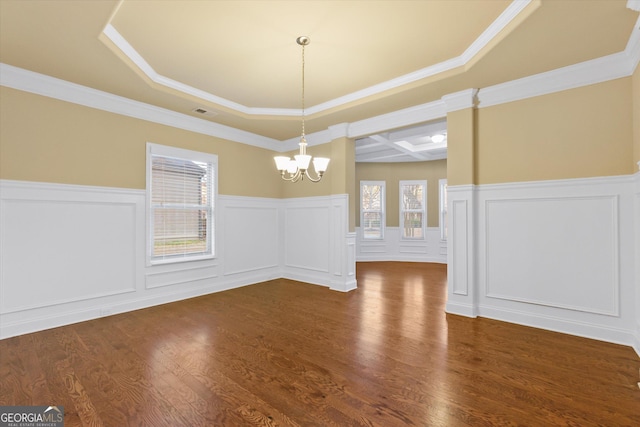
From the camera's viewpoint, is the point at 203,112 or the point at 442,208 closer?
the point at 203,112

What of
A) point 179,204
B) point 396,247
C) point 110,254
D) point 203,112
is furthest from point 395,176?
point 110,254

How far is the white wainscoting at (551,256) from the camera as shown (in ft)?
9.32

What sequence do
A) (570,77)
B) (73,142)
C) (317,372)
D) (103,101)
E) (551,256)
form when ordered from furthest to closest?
(103,101) → (73,142) → (551,256) → (570,77) → (317,372)

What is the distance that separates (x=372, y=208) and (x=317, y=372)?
21.4 ft

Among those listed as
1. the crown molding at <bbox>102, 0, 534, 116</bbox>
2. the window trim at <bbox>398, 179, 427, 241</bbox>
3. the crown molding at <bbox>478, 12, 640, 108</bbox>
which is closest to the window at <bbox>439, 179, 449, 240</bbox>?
the window trim at <bbox>398, 179, 427, 241</bbox>

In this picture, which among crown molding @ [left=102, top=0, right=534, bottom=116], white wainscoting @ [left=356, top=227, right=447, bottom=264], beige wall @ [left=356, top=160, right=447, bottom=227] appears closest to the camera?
crown molding @ [left=102, top=0, right=534, bottom=116]

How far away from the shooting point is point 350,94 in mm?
4016

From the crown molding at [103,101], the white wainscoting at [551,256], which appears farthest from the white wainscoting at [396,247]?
the crown molding at [103,101]

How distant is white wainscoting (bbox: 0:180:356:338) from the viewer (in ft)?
10.00

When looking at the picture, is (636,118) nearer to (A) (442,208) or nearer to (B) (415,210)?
(A) (442,208)

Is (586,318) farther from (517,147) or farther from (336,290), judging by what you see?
(336,290)

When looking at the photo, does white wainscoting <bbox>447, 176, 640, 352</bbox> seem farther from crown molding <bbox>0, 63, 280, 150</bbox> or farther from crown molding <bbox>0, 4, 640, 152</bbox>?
crown molding <bbox>0, 63, 280, 150</bbox>

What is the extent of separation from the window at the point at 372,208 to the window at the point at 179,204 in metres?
4.72

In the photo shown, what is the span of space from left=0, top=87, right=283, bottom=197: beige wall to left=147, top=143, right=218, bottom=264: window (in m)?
0.17
